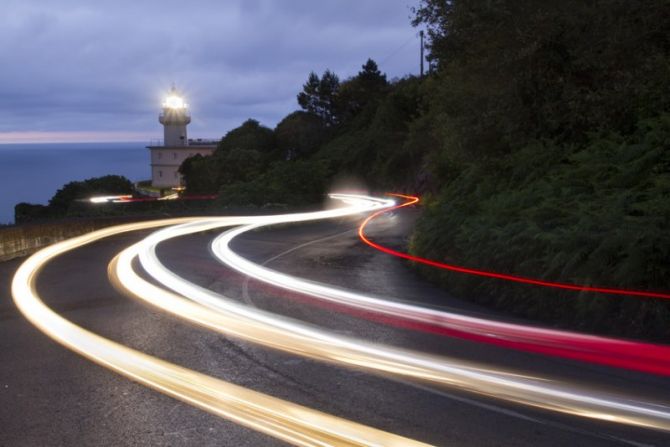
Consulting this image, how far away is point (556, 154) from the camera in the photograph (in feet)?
54.6

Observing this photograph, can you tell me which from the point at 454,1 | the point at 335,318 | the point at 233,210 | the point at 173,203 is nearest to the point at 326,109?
the point at 173,203

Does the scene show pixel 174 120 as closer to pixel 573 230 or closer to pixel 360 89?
pixel 360 89

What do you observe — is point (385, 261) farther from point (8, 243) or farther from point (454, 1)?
point (8, 243)

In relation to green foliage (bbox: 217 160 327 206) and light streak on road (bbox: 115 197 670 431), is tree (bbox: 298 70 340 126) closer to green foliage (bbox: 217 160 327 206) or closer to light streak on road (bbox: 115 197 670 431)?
green foliage (bbox: 217 160 327 206)

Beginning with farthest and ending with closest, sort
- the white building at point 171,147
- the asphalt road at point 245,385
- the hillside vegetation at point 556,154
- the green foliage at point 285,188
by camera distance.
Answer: the white building at point 171,147 → the green foliage at point 285,188 → the hillside vegetation at point 556,154 → the asphalt road at point 245,385

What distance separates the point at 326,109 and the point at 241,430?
79304 millimetres

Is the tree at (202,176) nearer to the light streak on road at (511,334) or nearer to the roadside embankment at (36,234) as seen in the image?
the roadside embankment at (36,234)

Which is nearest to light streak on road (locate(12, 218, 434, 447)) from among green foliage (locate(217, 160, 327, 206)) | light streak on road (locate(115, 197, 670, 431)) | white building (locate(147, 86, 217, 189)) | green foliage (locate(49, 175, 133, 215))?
light streak on road (locate(115, 197, 670, 431))

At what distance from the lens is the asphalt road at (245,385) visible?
6160 millimetres

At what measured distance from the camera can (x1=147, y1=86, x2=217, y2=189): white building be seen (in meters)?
103

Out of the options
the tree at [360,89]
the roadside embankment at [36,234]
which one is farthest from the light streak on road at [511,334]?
the tree at [360,89]

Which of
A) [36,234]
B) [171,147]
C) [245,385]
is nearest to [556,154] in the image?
[245,385]

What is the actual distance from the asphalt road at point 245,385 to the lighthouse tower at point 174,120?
306 feet

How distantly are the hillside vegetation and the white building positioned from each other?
80.6m
